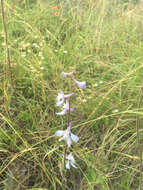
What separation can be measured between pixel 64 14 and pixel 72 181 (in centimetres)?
168

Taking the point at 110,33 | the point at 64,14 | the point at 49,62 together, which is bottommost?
the point at 49,62

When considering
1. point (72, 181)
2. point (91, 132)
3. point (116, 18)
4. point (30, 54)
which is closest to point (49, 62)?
point (30, 54)

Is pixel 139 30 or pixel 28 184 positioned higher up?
pixel 139 30

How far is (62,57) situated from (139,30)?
86 centimetres

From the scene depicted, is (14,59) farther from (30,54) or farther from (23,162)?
(23,162)

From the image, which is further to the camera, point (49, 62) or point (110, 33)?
point (110, 33)

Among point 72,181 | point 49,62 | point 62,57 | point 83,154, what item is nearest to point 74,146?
point 83,154

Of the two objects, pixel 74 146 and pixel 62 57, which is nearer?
pixel 74 146

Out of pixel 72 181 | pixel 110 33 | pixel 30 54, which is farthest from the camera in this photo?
pixel 110 33

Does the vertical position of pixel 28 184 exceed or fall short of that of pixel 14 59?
it falls short

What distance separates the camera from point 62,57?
1.77 m

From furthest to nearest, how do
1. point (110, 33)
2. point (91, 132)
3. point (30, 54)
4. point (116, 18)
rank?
1. point (116, 18)
2. point (110, 33)
3. point (30, 54)
4. point (91, 132)

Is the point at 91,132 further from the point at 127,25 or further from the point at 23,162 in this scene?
the point at 127,25

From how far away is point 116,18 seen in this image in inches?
95.7
